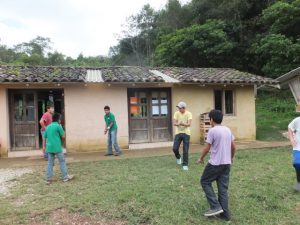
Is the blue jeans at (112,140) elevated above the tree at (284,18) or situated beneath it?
situated beneath

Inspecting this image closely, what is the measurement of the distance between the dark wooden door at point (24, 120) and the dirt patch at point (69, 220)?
706 centimetres

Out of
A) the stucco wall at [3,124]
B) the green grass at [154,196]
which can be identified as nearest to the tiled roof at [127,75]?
the stucco wall at [3,124]

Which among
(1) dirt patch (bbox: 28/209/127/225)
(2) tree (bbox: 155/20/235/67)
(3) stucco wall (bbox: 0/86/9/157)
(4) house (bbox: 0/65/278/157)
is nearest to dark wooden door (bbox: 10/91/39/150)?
(4) house (bbox: 0/65/278/157)

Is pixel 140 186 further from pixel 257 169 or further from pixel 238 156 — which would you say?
pixel 238 156

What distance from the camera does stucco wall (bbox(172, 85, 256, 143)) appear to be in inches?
507

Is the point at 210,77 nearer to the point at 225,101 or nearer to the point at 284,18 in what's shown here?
the point at 225,101

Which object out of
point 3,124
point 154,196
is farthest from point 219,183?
point 3,124

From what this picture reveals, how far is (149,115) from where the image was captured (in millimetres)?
12750

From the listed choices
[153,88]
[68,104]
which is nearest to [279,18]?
[153,88]

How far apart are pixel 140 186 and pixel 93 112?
232 inches

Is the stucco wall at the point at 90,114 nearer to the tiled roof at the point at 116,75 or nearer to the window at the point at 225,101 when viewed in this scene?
the tiled roof at the point at 116,75

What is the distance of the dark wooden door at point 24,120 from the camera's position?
37.2ft

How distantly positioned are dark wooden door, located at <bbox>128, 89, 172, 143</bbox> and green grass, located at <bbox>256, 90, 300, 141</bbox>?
446cm

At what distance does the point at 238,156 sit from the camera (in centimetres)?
965
